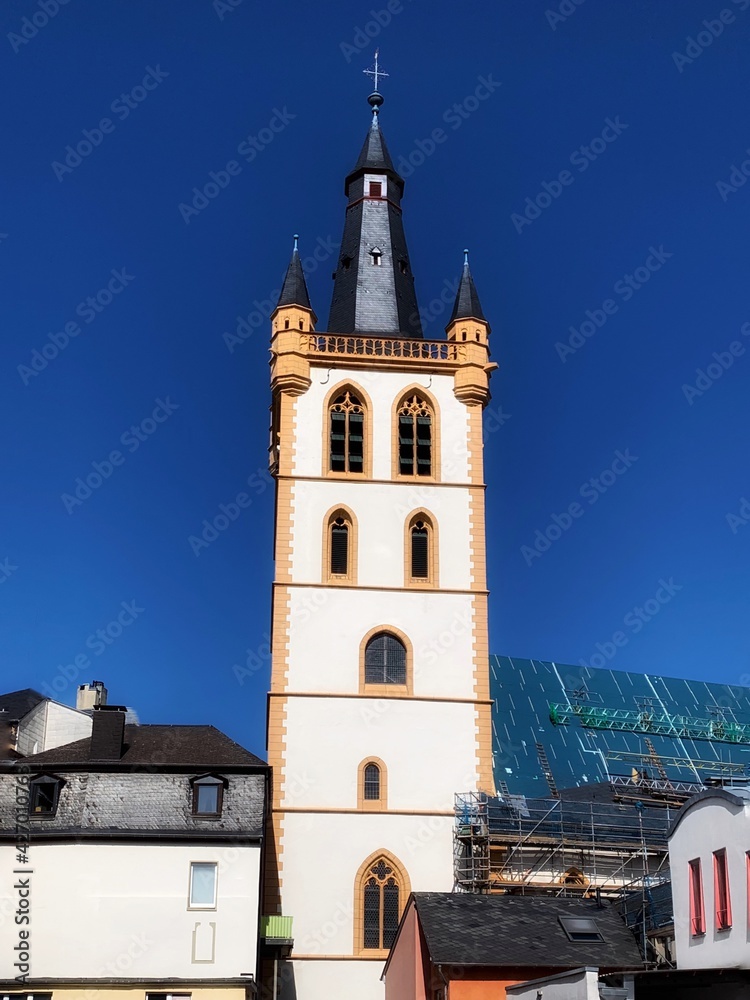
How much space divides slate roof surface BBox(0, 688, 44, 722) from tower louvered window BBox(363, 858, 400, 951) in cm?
1142

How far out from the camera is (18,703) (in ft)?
143

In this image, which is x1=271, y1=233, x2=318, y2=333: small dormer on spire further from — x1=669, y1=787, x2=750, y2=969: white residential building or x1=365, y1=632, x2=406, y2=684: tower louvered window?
x1=669, y1=787, x2=750, y2=969: white residential building

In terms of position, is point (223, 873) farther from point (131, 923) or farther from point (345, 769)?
point (345, 769)

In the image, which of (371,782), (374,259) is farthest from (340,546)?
(374,259)

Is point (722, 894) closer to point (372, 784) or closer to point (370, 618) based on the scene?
point (372, 784)

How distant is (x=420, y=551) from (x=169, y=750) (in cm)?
980

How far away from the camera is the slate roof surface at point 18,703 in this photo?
4080cm

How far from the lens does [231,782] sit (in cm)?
3206

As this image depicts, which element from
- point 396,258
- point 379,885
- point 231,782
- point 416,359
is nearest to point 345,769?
point 379,885

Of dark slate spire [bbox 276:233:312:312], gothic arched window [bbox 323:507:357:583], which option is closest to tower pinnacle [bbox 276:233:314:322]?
dark slate spire [bbox 276:233:312:312]

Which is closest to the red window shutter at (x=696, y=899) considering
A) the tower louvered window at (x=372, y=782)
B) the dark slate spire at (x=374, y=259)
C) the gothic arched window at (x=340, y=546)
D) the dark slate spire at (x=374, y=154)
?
the tower louvered window at (x=372, y=782)

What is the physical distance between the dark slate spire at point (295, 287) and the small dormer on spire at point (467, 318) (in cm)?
450

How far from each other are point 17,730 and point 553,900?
16.6m

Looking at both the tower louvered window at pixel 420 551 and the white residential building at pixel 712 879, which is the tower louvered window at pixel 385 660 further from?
the white residential building at pixel 712 879
